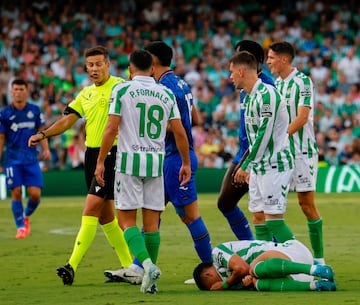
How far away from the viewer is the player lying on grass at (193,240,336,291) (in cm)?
927

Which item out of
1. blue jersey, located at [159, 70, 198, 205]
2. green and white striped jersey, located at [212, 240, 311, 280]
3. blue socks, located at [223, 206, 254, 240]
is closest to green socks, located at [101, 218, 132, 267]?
blue jersey, located at [159, 70, 198, 205]

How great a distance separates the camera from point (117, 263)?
12.8 metres

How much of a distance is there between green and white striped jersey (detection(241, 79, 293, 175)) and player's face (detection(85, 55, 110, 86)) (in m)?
1.58

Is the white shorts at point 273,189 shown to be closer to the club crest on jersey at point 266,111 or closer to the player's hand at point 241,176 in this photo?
the player's hand at point 241,176

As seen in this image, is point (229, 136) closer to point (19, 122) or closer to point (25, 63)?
point (25, 63)

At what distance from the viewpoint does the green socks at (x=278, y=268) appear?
9211mm

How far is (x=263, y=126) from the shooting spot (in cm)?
1027

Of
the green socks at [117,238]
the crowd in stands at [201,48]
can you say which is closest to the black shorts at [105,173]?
the green socks at [117,238]

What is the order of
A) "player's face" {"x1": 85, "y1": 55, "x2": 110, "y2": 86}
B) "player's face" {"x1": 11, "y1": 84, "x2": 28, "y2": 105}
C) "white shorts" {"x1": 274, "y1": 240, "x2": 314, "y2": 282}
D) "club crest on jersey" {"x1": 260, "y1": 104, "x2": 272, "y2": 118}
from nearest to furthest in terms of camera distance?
"white shorts" {"x1": 274, "y1": 240, "x2": 314, "y2": 282} → "club crest on jersey" {"x1": 260, "y1": 104, "x2": 272, "y2": 118} → "player's face" {"x1": 85, "y1": 55, "x2": 110, "y2": 86} → "player's face" {"x1": 11, "y1": 84, "x2": 28, "y2": 105}

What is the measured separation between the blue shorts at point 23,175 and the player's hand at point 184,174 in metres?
7.16

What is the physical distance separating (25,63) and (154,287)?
21513 millimetres

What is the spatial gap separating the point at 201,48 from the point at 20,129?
1631 cm

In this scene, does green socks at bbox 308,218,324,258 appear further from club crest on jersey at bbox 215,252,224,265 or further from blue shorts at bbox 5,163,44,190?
blue shorts at bbox 5,163,44,190

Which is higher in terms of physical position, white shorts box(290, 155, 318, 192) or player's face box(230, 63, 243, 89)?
player's face box(230, 63, 243, 89)
